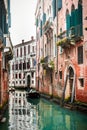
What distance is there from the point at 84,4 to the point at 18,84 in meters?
40.5

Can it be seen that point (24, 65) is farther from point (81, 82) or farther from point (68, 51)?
point (81, 82)

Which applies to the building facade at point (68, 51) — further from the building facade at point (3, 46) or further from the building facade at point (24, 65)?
the building facade at point (24, 65)

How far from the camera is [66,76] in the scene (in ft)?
79.4

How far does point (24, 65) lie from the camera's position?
57.7m

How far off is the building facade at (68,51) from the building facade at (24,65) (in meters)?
20.4

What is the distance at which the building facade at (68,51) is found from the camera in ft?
66.9

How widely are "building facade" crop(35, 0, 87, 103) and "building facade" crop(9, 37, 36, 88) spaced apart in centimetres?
2036

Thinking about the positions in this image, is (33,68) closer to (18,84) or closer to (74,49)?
(18,84)

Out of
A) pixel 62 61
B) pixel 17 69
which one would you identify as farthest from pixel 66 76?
pixel 17 69

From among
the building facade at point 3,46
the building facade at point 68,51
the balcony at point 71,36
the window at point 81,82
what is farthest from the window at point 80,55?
the building facade at point 3,46

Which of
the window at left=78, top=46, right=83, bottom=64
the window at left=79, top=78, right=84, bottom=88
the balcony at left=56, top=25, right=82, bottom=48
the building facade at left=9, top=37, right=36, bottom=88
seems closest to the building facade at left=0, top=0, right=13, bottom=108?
the balcony at left=56, top=25, right=82, bottom=48

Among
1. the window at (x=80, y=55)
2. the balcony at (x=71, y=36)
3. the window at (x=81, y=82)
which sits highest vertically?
the balcony at (x=71, y=36)

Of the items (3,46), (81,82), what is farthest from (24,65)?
(3,46)

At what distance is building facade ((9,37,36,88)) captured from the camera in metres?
53.3
